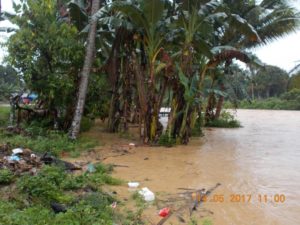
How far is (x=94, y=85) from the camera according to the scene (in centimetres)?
957

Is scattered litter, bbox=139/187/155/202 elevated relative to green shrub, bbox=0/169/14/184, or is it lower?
lower

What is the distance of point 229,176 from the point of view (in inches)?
227

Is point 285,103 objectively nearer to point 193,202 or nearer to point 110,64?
point 110,64

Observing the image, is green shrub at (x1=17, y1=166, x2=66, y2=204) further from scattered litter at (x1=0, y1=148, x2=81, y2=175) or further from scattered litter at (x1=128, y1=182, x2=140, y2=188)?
scattered litter at (x1=128, y1=182, x2=140, y2=188)

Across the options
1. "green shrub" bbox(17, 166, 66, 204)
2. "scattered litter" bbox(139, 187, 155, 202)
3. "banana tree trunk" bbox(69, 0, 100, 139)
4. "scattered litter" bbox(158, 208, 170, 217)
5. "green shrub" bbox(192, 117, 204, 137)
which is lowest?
"scattered litter" bbox(158, 208, 170, 217)

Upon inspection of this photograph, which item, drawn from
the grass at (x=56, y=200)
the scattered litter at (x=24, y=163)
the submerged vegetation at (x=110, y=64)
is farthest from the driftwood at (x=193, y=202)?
the scattered litter at (x=24, y=163)

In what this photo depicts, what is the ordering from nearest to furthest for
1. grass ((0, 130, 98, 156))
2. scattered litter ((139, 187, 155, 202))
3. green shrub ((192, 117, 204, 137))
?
scattered litter ((139, 187, 155, 202)), grass ((0, 130, 98, 156)), green shrub ((192, 117, 204, 137))

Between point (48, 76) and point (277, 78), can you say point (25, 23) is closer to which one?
point (48, 76)

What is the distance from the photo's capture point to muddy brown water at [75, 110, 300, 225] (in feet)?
13.2

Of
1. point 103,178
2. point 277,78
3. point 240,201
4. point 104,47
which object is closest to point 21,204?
point 103,178

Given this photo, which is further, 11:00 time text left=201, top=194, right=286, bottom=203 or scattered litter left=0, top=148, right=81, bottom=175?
scattered litter left=0, top=148, right=81, bottom=175

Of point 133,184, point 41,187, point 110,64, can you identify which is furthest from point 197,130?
point 41,187

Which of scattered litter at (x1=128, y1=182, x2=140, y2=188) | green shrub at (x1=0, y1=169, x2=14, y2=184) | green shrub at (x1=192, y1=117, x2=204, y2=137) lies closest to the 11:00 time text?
scattered litter at (x1=128, y1=182, x2=140, y2=188)

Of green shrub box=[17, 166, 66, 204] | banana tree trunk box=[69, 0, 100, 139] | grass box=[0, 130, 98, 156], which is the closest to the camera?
green shrub box=[17, 166, 66, 204]
